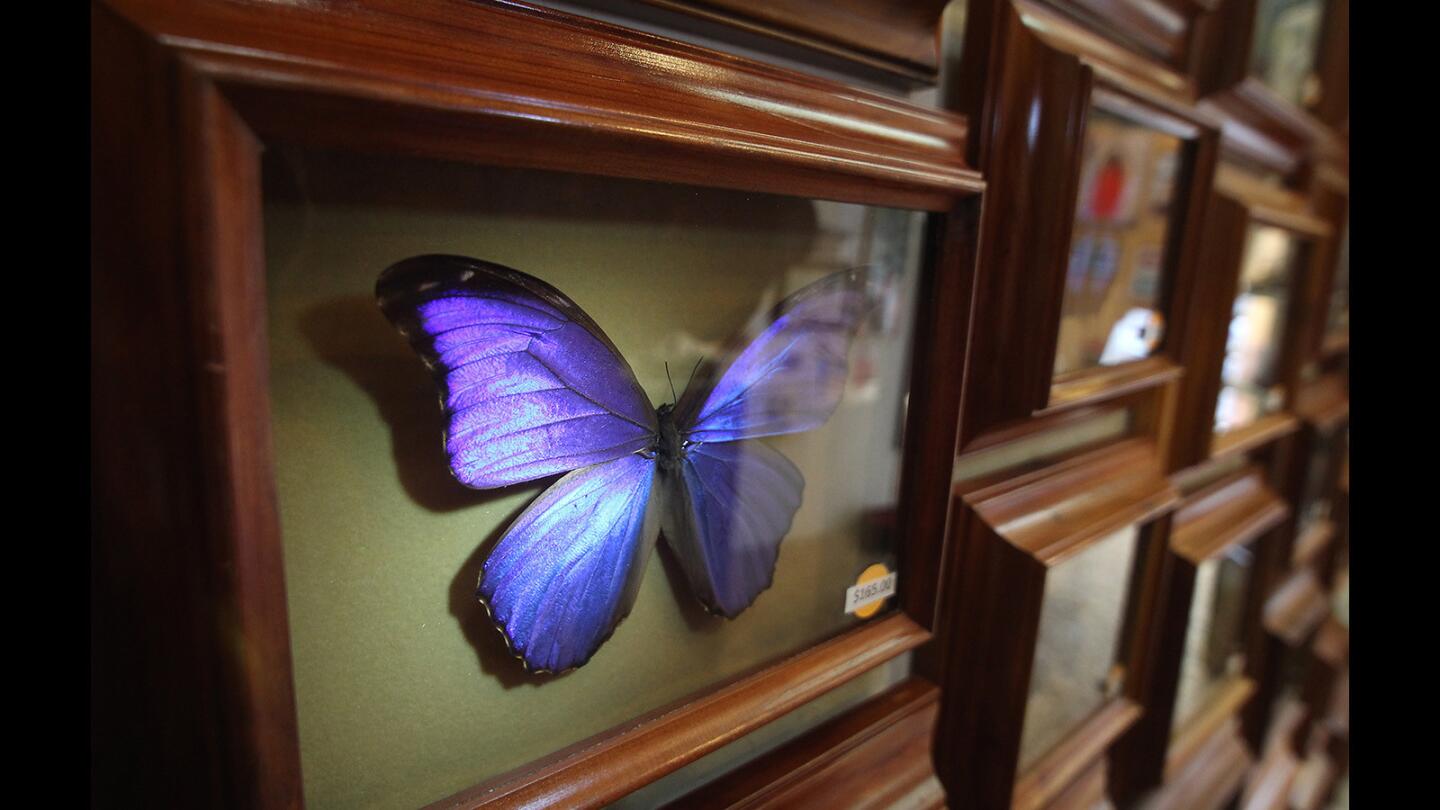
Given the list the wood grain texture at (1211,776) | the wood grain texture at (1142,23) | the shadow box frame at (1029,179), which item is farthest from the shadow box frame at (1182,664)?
the wood grain texture at (1142,23)

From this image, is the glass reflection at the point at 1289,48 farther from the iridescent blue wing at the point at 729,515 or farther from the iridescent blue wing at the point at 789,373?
the iridescent blue wing at the point at 729,515

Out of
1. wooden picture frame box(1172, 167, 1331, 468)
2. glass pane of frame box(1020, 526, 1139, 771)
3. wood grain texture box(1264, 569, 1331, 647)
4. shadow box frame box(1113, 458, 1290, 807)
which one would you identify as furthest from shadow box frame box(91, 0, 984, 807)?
wood grain texture box(1264, 569, 1331, 647)

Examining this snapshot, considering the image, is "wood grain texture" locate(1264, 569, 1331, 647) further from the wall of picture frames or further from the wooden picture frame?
the wall of picture frames

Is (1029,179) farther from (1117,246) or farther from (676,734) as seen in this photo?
(676,734)

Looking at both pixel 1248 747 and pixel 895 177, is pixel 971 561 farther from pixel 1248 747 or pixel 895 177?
pixel 1248 747

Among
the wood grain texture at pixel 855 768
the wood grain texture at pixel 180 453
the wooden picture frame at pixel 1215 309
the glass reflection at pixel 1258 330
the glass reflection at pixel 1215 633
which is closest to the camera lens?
the wood grain texture at pixel 180 453
